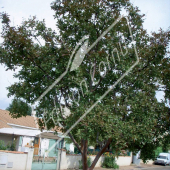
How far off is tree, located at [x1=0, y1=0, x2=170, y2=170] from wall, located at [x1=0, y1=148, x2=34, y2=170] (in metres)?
5.16

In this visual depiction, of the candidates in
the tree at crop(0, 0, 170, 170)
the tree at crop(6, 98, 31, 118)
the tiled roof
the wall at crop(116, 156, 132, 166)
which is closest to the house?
the tiled roof

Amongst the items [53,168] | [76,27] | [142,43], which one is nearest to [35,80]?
[76,27]

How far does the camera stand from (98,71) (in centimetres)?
884

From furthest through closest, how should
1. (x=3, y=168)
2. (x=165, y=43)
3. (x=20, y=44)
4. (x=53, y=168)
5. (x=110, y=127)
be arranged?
(x=53, y=168)
(x=3, y=168)
(x=165, y=43)
(x=20, y=44)
(x=110, y=127)

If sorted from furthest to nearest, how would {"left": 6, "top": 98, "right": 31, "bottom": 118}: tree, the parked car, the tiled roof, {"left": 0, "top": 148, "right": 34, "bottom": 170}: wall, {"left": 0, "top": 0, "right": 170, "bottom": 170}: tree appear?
1. the parked car
2. the tiled roof
3. {"left": 0, "top": 148, "right": 34, "bottom": 170}: wall
4. {"left": 6, "top": 98, "right": 31, "bottom": 118}: tree
5. {"left": 0, "top": 0, "right": 170, "bottom": 170}: tree

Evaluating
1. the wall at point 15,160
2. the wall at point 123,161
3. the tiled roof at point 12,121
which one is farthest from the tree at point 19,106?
the wall at point 123,161

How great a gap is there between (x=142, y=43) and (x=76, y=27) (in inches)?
107

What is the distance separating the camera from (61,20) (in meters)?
8.48

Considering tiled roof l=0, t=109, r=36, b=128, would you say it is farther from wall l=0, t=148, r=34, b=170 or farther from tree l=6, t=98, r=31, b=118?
tree l=6, t=98, r=31, b=118

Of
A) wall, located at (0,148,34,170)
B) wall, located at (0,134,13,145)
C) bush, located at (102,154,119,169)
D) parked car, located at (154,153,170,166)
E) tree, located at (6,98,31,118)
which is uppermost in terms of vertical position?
tree, located at (6,98,31,118)

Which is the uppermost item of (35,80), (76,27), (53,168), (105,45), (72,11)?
(72,11)

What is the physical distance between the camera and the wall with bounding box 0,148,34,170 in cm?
1195

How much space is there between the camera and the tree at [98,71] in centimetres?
679

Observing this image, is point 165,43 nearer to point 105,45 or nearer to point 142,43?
point 142,43
